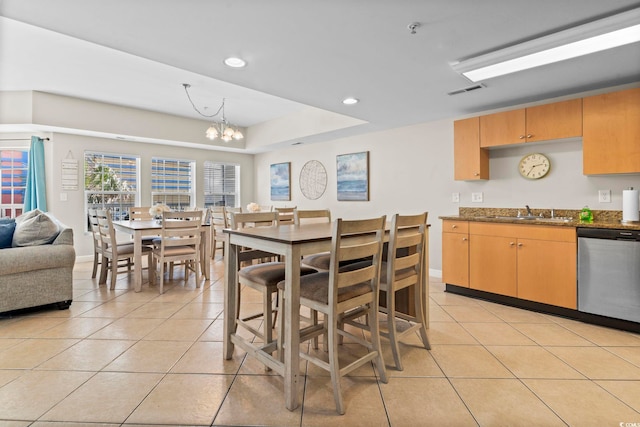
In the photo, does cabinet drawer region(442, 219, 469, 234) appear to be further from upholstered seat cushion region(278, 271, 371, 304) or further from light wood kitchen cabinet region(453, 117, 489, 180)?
upholstered seat cushion region(278, 271, 371, 304)

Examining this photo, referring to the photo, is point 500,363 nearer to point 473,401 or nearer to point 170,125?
point 473,401

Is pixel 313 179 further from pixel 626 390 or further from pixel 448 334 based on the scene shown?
pixel 626 390

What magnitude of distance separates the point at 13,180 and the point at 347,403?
6.69m

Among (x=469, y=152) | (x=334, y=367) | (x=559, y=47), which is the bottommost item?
(x=334, y=367)

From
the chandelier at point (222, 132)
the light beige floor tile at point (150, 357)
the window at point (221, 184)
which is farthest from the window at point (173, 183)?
the light beige floor tile at point (150, 357)

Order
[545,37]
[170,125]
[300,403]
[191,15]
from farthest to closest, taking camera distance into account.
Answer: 1. [170,125]
2. [545,37]
3. [191,15]
4. [300,403]

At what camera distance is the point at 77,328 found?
104 inches

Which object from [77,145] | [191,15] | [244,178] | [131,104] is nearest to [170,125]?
[131,104]

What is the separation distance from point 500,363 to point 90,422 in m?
2.40

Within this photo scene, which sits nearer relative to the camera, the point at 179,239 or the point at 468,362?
the point at 468,362

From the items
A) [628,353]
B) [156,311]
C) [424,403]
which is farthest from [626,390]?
[156,311]

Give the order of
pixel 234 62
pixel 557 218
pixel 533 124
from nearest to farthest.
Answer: pixel 234 62, pixel 533 124, pixel 557 218

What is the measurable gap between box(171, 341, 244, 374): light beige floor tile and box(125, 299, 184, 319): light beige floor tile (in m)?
0.82

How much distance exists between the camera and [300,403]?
1.69m
